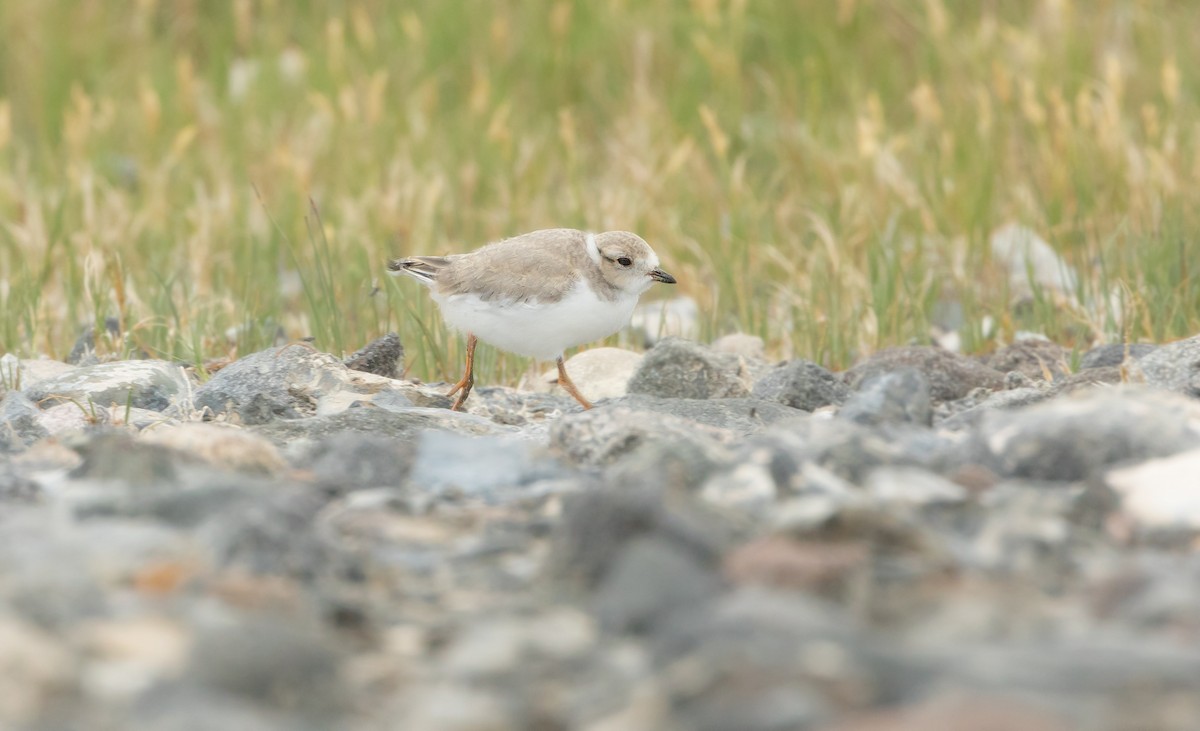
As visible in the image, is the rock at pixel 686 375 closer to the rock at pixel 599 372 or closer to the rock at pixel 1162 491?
the rock at pixel 599 372

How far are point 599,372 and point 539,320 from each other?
0.74 metres

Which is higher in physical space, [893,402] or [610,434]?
[893,402]

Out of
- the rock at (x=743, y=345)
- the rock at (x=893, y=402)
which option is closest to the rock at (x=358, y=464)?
the rock at (x=893, y=402)

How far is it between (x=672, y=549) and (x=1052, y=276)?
4305 millimetres

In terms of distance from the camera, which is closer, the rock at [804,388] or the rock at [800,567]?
the rock at [800,567]

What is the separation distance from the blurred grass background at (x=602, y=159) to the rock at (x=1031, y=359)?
24 centimetres

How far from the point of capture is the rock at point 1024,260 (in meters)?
6.12

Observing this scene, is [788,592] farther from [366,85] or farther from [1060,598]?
[366,85]

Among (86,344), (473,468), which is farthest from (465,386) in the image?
(86,344)

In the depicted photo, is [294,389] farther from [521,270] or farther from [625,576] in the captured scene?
[625,576]

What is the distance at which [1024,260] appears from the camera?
6.10 meters

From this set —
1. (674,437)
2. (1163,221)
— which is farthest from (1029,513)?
(1163,221)

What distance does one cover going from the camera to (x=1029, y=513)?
2.65 meters

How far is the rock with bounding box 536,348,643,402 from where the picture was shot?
16.3 ft
